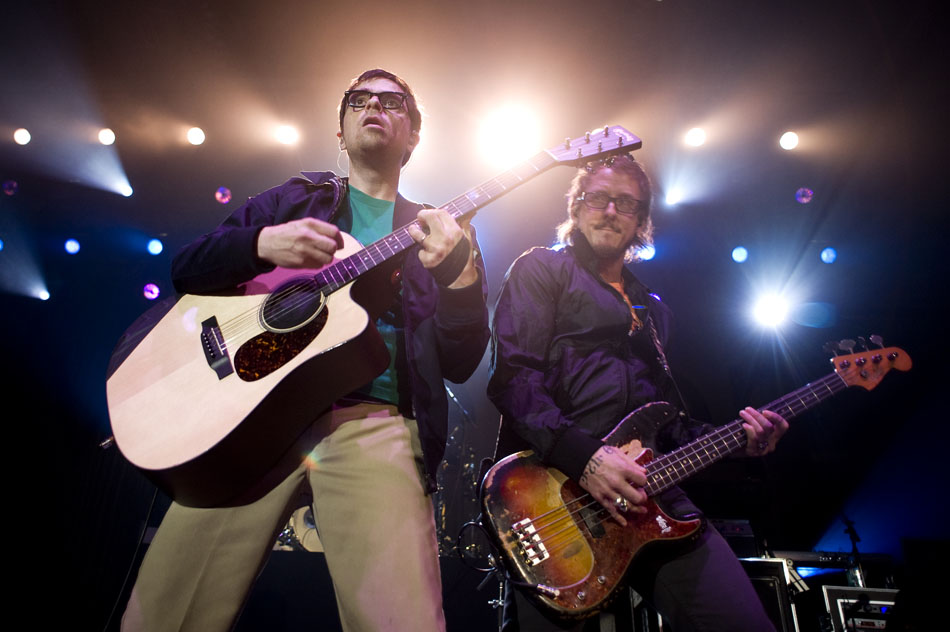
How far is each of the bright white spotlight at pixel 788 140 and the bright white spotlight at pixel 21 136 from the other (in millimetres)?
8927

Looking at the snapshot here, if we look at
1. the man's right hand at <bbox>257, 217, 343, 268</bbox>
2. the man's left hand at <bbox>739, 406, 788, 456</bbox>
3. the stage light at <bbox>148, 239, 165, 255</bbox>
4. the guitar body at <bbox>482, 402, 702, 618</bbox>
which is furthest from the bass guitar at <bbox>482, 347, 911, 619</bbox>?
the stage light at <bbox>148, 239, 165, 255</bbox>

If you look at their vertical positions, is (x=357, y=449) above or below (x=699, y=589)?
above

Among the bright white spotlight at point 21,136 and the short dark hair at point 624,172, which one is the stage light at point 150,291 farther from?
the short dark hair at point 624,172

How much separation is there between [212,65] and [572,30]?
399 cm

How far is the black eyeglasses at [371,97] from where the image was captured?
2.87 metres

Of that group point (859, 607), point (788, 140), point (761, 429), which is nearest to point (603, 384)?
point (761, 429)

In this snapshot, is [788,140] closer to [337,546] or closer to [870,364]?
[870,364]

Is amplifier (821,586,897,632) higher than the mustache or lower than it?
lower

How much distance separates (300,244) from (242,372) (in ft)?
1.82

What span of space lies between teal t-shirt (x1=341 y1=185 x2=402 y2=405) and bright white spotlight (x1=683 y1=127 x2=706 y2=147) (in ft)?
15.9

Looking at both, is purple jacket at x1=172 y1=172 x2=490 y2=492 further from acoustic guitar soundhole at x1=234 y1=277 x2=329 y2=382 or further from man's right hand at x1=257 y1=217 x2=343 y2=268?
acoustic guitar soundhole at x1=234 y1=277 x2=329 y2=382

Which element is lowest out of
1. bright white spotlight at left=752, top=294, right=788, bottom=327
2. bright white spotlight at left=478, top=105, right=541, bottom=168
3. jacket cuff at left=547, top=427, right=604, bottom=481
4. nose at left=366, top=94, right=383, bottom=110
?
jacket cuff at left=547, top=427, right=604, bottom=481

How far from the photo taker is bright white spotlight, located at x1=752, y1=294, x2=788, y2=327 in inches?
267

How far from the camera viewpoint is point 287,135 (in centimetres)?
616
